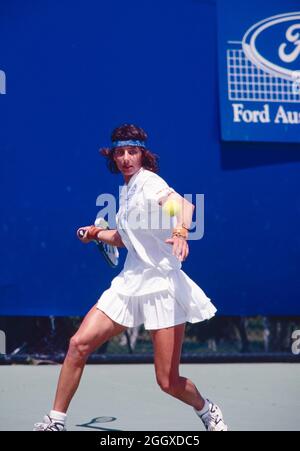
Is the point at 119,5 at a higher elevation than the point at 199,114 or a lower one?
higher

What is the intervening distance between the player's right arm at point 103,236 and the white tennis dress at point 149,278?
128 mm

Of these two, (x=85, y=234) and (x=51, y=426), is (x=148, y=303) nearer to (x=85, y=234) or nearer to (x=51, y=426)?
(x=85, y=234)

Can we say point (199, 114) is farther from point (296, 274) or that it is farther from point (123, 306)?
point (123, 306)

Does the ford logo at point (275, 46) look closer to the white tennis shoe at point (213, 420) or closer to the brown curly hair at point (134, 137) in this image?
the brown curly hair at point (134, 137)

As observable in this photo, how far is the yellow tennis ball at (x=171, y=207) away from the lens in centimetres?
375

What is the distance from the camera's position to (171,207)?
148 inches

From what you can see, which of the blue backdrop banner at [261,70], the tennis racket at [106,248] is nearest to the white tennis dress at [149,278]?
the tennis racket at [106,248]

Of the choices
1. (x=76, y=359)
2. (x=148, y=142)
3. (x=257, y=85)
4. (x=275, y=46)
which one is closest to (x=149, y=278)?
(x=76, y=359)

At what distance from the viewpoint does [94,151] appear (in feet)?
20.8

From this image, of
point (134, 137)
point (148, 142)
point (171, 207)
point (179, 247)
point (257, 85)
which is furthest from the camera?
point (257, 85)

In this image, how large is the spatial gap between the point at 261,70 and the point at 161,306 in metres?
3.22

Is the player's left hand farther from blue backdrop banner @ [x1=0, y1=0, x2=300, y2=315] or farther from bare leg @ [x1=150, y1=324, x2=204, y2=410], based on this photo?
blue backdrop banner @ [x1=0, y1=0, x2=300, y2=315]
